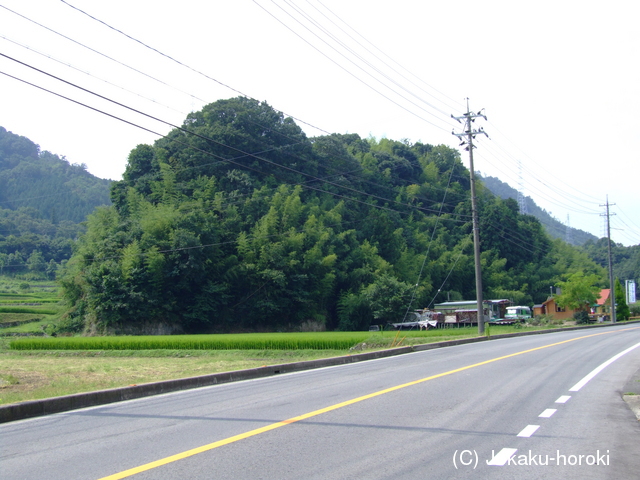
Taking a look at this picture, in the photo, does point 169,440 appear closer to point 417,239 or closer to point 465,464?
point 465,464

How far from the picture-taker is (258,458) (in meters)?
6.00

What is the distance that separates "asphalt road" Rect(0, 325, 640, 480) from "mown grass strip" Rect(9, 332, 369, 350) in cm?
1992

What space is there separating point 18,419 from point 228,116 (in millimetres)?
52469

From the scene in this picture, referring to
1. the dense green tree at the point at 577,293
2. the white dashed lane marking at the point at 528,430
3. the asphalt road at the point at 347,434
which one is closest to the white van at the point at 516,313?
the dense green tree at the point at 577,293

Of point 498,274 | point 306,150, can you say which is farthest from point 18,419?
point 498,274

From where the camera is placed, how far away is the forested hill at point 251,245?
153 ft

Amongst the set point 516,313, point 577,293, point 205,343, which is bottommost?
point 205,343

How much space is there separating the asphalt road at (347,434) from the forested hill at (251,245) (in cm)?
2657

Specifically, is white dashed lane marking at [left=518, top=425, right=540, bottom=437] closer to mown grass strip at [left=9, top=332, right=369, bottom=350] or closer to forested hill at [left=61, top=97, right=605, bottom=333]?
mown grass strip at [left=9, top=332, right=369, bottom=350]

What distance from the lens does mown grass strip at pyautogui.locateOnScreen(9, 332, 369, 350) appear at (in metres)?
31.8

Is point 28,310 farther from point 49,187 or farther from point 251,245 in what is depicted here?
point 49,187

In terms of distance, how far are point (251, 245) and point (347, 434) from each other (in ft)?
149

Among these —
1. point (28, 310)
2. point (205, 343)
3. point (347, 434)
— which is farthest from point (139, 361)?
point (28, 310)

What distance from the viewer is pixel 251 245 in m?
51.8
